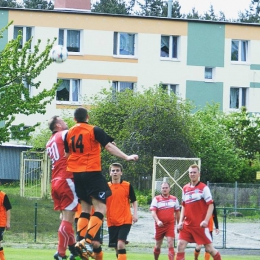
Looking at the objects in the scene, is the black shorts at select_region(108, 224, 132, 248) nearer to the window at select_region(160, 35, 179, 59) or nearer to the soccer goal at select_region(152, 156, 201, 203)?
the soccer goal at select_region(152, 156, 201, 203)

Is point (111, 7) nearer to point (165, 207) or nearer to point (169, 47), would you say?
point (169, 47)

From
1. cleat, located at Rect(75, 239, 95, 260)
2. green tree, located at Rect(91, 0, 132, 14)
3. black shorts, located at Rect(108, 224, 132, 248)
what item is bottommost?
black shorts, located at Rect(108, 224, 132, 248)

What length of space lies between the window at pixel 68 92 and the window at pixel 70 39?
203 centimetres

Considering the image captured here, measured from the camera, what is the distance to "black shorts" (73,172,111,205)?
13.8 metres

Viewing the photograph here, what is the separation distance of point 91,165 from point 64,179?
0.83 metres

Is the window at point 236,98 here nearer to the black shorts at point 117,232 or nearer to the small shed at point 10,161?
the small shed at point 10,161

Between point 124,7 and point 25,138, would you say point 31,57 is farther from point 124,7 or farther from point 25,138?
point 124,7

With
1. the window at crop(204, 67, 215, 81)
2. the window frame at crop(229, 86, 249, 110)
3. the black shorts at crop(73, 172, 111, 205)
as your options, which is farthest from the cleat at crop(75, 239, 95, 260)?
the window frame at crop(229, 86, 249, 110)

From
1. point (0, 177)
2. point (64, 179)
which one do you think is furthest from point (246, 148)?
point (64, 179)

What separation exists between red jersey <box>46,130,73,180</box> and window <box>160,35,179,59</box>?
4243 cm

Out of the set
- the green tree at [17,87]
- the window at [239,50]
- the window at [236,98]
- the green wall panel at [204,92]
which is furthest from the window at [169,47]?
the green tree at [17,87]

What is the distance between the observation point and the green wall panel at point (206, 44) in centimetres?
5641

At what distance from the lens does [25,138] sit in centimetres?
3925

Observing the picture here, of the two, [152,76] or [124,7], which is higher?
[124,7]
